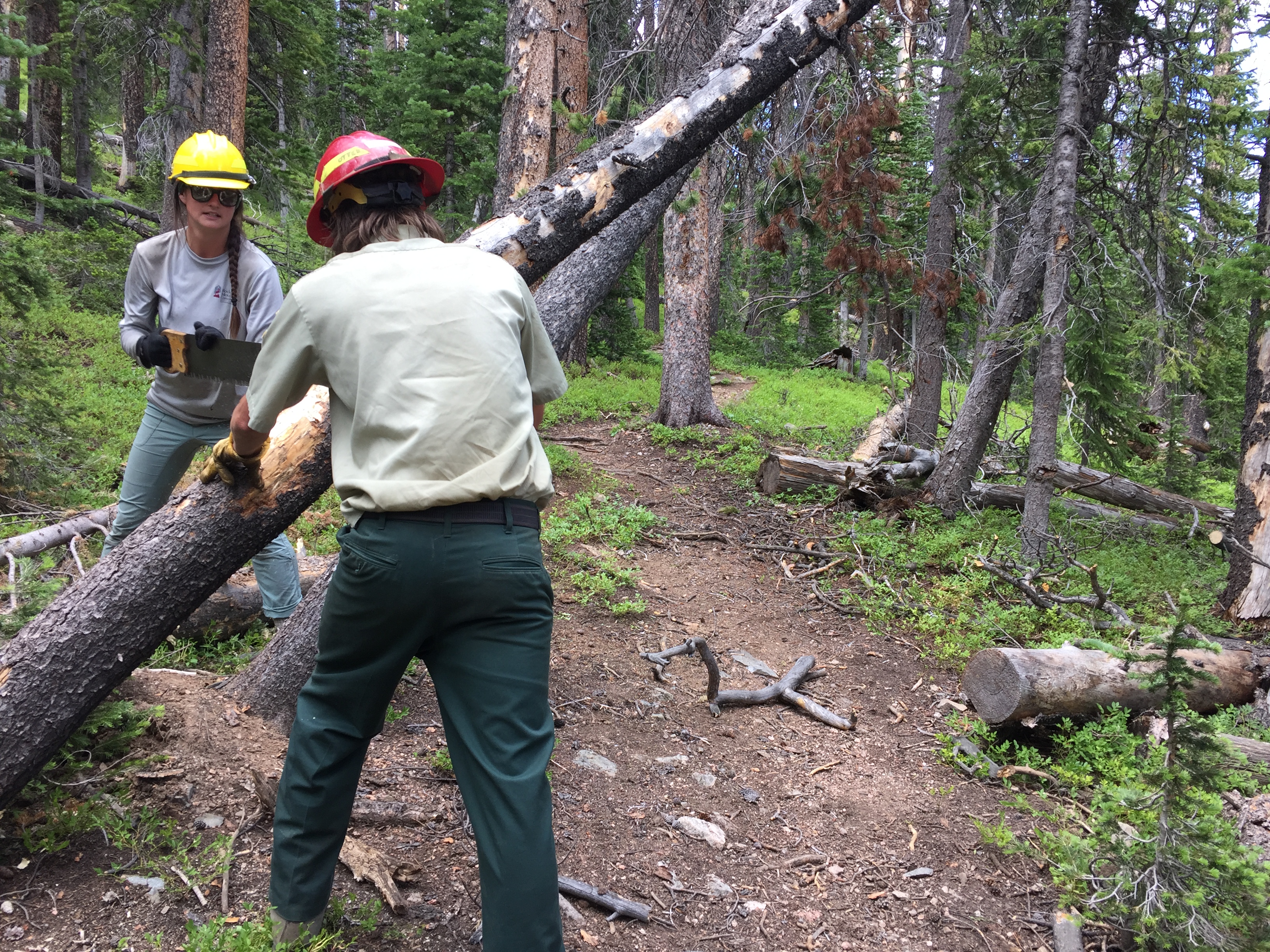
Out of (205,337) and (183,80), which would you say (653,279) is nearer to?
(183,80)

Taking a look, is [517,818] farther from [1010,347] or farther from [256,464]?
[1010,347]

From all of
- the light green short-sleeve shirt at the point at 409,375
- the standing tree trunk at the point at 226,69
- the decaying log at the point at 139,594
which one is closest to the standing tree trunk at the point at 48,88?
the standing tree trunk at the point at 226,69

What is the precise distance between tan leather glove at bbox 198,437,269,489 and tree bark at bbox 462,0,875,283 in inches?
56.2

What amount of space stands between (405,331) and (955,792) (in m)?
3.62

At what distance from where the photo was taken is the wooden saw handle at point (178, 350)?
11.5 ft

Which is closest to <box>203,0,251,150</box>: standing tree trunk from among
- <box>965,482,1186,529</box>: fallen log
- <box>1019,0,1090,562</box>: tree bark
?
<box>1019,0,1090,562</box>: tree bark

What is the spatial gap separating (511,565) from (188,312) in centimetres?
263

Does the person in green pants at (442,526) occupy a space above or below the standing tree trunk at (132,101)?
below

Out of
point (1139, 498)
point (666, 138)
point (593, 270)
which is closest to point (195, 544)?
point (666, 138)

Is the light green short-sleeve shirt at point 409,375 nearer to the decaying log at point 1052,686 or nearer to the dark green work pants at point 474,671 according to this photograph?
the dark green work pants at point 474,671

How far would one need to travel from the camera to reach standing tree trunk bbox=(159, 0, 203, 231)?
36.8 ft

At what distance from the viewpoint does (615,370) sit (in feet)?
52.9

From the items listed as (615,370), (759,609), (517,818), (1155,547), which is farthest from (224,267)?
(615,370)

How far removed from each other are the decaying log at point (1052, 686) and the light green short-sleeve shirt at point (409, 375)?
353 cm
